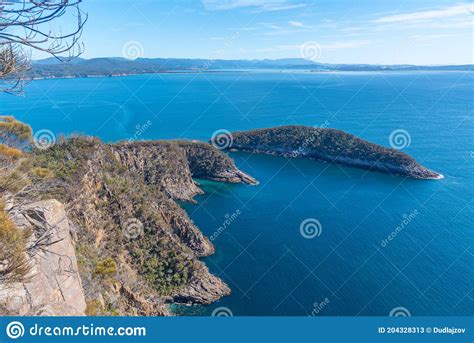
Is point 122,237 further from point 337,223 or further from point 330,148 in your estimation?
point 330,148

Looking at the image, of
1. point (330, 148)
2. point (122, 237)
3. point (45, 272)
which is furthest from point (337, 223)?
point (45, 272)

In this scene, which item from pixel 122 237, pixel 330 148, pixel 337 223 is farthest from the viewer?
pixel 330 148

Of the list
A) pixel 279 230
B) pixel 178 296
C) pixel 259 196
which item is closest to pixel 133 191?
pixel 178 296

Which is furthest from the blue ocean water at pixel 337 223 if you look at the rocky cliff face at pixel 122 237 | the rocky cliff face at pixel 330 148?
the rocky cliff face at pixel 330 148

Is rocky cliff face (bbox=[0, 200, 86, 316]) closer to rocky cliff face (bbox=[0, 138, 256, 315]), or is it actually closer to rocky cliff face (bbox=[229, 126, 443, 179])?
rocky cliff face (bbox=[0, 138, 256, 315])

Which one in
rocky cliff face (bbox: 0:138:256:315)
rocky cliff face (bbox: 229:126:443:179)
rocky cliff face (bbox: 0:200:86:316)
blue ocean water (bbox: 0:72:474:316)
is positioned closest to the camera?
rocky cliff face (bbox: 0:200:86:316)

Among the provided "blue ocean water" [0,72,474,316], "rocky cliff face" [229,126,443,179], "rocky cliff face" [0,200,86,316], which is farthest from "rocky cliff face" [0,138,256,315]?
"rocky cliff face" [229,126,443,179]
